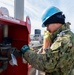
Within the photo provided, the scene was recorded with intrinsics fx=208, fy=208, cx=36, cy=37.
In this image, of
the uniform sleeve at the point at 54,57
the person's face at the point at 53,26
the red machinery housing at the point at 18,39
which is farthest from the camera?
the red machinery housing at the point at 18,39

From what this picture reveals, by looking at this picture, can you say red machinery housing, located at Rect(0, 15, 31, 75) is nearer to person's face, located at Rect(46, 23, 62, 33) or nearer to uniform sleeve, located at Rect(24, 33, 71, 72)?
person's face, located at Rect(46, 23, 62, 33)

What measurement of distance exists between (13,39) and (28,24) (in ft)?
1.27

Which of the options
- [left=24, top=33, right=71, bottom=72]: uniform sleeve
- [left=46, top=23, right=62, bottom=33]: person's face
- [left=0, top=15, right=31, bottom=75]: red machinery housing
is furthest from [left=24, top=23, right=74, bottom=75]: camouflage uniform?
[left=0, top=15, right=31, bottom=75]: red machinery housing

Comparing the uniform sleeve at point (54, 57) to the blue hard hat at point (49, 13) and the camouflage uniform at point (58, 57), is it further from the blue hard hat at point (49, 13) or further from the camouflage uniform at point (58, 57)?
the blue hard hat at point (49, 13)

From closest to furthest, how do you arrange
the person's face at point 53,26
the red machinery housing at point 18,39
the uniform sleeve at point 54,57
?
the uniform sleeve at point 54,57 → the person's face at point 53,26 → the red machinery housing at point 18,39

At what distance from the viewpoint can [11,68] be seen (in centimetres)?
317

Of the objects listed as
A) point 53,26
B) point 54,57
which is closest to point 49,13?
point 53,26

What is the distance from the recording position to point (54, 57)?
7.77ft

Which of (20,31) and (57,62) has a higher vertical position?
(20,31)

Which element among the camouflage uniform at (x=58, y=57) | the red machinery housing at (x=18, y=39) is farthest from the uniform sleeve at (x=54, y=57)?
the red machinery housing at (x=18, y=39)

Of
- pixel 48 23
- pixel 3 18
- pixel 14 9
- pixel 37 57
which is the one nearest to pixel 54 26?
pixel 48 23

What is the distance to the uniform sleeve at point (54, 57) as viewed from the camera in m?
2.37

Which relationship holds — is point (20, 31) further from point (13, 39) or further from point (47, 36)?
point (47, 36)

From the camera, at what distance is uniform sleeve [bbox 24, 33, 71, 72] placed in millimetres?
2365
